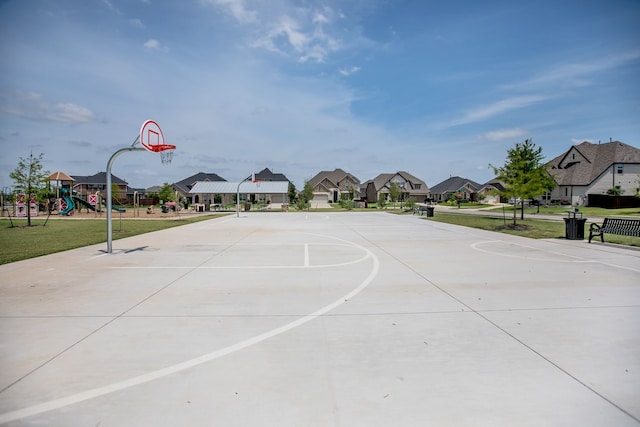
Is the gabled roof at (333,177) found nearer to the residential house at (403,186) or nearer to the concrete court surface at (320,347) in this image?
the residential house at (403,186)

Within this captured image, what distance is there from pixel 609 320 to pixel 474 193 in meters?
91.7

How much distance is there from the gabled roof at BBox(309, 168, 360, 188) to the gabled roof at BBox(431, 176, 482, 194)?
2392 cm

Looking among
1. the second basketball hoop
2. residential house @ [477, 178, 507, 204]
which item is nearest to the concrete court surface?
the second basketball hoop

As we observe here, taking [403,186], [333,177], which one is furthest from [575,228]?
[333,177]

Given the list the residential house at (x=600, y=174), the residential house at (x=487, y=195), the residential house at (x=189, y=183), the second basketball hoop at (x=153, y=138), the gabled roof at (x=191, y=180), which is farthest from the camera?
the gabled roof at (x=191, y=180)

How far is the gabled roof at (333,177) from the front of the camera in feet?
309

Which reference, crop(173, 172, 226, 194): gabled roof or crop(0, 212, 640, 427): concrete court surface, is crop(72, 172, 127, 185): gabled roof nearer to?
crop(173, 172, 226, 194): gabled roof

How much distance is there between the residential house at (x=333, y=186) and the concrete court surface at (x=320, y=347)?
7764 centimetres

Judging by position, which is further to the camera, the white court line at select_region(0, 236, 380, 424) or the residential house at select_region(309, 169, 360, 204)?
the residential house at select_region(309, 169, 360, 204)

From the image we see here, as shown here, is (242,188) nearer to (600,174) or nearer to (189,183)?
(189,183)

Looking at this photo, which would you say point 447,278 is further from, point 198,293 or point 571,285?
point 198,293

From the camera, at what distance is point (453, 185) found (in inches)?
3799

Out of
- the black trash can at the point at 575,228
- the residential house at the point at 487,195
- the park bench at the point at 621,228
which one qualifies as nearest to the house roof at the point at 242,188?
the residential house at the point at 487,195

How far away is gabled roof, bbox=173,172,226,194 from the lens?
90.4 meters
